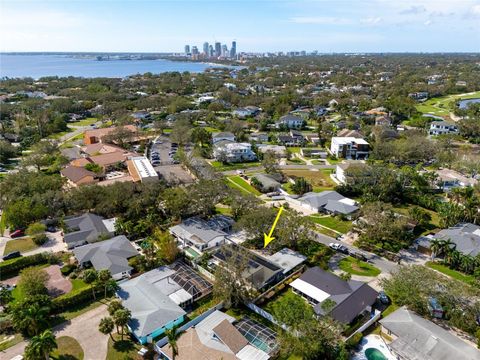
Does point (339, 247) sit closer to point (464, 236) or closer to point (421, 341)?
point (464, 236)

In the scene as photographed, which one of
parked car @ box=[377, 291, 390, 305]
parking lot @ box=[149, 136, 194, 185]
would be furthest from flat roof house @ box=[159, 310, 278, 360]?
parking lot @ box=[149, 136, 194, 185]

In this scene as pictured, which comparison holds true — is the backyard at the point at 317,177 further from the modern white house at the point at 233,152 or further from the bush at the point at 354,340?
the bush at the point at 354,340

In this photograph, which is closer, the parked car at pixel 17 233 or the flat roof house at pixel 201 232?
the flat roof house at pixel 201 232

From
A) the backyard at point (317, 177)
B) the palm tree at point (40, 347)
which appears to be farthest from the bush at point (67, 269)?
the backyard at point (317, 177)

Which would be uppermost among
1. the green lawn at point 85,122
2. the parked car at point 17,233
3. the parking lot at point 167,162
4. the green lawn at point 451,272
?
the green lawn at point 85,122

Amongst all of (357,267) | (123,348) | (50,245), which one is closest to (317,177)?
(357,267)

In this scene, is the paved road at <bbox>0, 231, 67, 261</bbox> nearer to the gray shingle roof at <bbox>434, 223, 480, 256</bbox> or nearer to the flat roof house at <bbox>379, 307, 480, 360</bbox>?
the flat roof house at <bbox>379, 307, 480, 360</bbox>

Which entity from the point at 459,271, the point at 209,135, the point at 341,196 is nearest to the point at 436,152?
the point at 341,196
